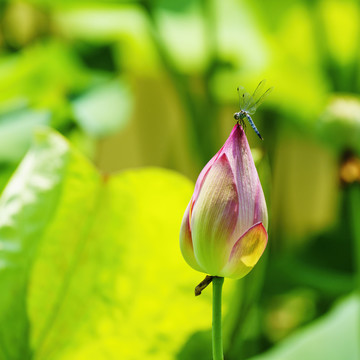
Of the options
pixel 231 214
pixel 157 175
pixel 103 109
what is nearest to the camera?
pixel 231 214

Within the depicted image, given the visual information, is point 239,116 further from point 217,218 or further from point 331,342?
point 331,342

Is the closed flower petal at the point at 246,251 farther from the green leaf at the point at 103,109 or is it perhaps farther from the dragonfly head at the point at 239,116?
the green leaf at the point at 103,109

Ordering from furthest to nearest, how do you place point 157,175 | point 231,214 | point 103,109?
point 103,109 → point 157,175 → point 231,214

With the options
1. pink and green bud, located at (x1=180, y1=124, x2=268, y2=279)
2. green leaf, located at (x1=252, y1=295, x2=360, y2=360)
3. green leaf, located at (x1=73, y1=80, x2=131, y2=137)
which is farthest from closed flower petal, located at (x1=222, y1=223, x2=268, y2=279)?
green leaf, located at (x1=73, y1=80, x2=131, y2=137)

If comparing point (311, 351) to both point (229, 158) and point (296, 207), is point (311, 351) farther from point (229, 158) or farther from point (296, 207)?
point (296, 207)

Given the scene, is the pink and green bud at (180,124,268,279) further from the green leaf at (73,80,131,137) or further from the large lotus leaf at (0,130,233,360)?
the green leaf at (73,80,131,137)

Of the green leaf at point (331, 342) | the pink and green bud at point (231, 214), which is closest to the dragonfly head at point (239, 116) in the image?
the pink and green bud at point (231, 214)

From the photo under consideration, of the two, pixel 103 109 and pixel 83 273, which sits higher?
pixel 103 109

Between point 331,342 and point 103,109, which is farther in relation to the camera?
point 103,109

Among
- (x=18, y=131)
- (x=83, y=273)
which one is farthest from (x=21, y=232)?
(x=18, y=131)
